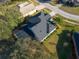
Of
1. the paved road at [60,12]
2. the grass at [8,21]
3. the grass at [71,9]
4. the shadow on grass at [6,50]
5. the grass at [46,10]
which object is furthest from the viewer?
the grass at [46,10]

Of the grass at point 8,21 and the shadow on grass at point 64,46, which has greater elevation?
the grass at point 8,21

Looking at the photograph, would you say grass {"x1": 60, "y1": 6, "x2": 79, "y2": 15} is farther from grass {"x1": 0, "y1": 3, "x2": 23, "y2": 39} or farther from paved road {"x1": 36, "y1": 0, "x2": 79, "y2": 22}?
grass {"x1": 0, "y1": 3, "x2": 23, "y2": 39}

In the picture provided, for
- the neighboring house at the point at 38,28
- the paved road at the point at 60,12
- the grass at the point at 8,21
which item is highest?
the grass at the point at 8,21

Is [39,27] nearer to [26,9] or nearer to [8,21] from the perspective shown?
[8,21]

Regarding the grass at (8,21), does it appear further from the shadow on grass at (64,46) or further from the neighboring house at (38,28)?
the shadow on grass at (64,46)

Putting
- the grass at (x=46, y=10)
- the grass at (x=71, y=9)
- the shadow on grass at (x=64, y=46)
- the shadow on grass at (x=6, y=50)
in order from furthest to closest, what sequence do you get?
the grass at (x=46, y=10) → the grass at (x=71, y=9) → the shadow on grass at (x=64, y=46) → the shadow on grass at (x=6, y=50)

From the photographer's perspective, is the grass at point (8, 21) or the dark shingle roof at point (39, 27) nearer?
the grass at point (8, 21)

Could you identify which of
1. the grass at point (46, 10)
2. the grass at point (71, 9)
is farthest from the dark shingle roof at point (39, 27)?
the grass at point (71, 9)
